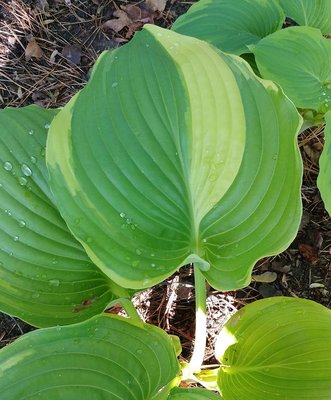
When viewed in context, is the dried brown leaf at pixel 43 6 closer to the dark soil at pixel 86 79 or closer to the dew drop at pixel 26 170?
the dark soil at pixel 86 79

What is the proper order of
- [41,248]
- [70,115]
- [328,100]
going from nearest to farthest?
[70,115] → [41,248] → [328,100]

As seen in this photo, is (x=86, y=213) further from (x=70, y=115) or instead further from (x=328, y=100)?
(x=328, y=100)

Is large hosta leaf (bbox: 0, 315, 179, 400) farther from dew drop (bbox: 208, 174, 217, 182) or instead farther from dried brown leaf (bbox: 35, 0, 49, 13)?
dried brown leaf (bbox: 35, 0, 49, 13)

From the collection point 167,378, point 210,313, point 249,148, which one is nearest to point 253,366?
point 167,378

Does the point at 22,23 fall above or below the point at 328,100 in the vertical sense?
above

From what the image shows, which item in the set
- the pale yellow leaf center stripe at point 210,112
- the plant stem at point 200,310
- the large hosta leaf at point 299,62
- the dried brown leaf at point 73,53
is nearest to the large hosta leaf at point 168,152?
the pale yellow leaf center stripe at point 210,112

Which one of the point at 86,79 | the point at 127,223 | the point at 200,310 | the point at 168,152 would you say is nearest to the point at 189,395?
the point at 200,310

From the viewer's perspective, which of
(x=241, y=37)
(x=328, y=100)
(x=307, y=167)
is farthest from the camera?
(x=307, y=167)
